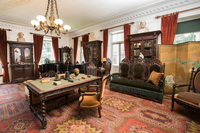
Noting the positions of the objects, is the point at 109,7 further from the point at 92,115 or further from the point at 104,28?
the point at 92,115

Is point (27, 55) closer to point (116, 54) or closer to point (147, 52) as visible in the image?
point (116, 54)

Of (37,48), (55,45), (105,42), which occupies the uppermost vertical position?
(55,45)

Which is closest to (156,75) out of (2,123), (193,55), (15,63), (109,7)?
(193,55)

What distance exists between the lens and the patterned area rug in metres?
1.96

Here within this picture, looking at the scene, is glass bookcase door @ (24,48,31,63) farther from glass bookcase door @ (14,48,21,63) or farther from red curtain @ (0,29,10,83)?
red curtain @ (0,29,10,83)

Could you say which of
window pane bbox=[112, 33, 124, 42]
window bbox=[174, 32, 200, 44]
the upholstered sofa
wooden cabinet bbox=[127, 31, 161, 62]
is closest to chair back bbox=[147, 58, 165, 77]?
the upholstered sofa

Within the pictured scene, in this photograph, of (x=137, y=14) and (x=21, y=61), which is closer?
(x=137, y=14)

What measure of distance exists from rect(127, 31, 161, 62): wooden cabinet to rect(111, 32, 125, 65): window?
111 centimetres

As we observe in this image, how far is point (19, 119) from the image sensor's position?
7.64ft

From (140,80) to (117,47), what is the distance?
256 centimetres

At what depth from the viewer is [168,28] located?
3836mm

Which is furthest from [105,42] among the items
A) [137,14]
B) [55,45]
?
[55,45]

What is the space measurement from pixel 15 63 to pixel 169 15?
27.3ft

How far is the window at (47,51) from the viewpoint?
24.5 feet
